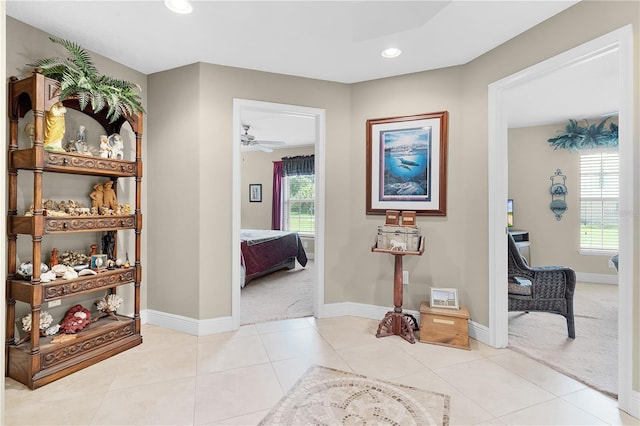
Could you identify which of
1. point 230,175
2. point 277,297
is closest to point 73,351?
point 230,175

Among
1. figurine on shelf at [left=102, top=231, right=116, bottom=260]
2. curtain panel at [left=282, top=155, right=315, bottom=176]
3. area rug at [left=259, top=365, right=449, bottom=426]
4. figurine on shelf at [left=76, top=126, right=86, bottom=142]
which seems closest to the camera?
area rug at [left=259, top=365, right=449, bottom=426]

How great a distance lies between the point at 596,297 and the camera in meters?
4.20

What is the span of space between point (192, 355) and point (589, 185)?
236 inches

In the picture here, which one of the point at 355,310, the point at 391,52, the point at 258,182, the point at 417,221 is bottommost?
the point at 355,310

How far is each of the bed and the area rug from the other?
8.29 feet

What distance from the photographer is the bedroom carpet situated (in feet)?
11.5

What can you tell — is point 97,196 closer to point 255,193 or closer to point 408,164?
point 408,164

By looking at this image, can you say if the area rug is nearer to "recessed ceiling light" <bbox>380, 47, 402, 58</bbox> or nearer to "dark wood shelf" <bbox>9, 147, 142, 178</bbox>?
"dark wood shelf" <bbox>9, 147, 142, 178</bbox>

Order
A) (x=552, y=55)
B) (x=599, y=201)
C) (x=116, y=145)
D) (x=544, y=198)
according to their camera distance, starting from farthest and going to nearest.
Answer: (x=544, y=198) < (x=599, y=201) < (x=116, y=145) < (x=552, y=55)

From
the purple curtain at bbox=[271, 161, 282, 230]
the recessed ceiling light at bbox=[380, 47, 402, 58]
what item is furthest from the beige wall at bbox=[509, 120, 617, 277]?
the purple curtain at bbox=[271, 161, 282, 230]

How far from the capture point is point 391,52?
2727 millimetres

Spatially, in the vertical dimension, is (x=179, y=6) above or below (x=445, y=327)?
above

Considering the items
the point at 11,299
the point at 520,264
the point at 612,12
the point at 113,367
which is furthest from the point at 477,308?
Result: the point at 11,299

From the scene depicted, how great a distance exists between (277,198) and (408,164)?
15.4ft
